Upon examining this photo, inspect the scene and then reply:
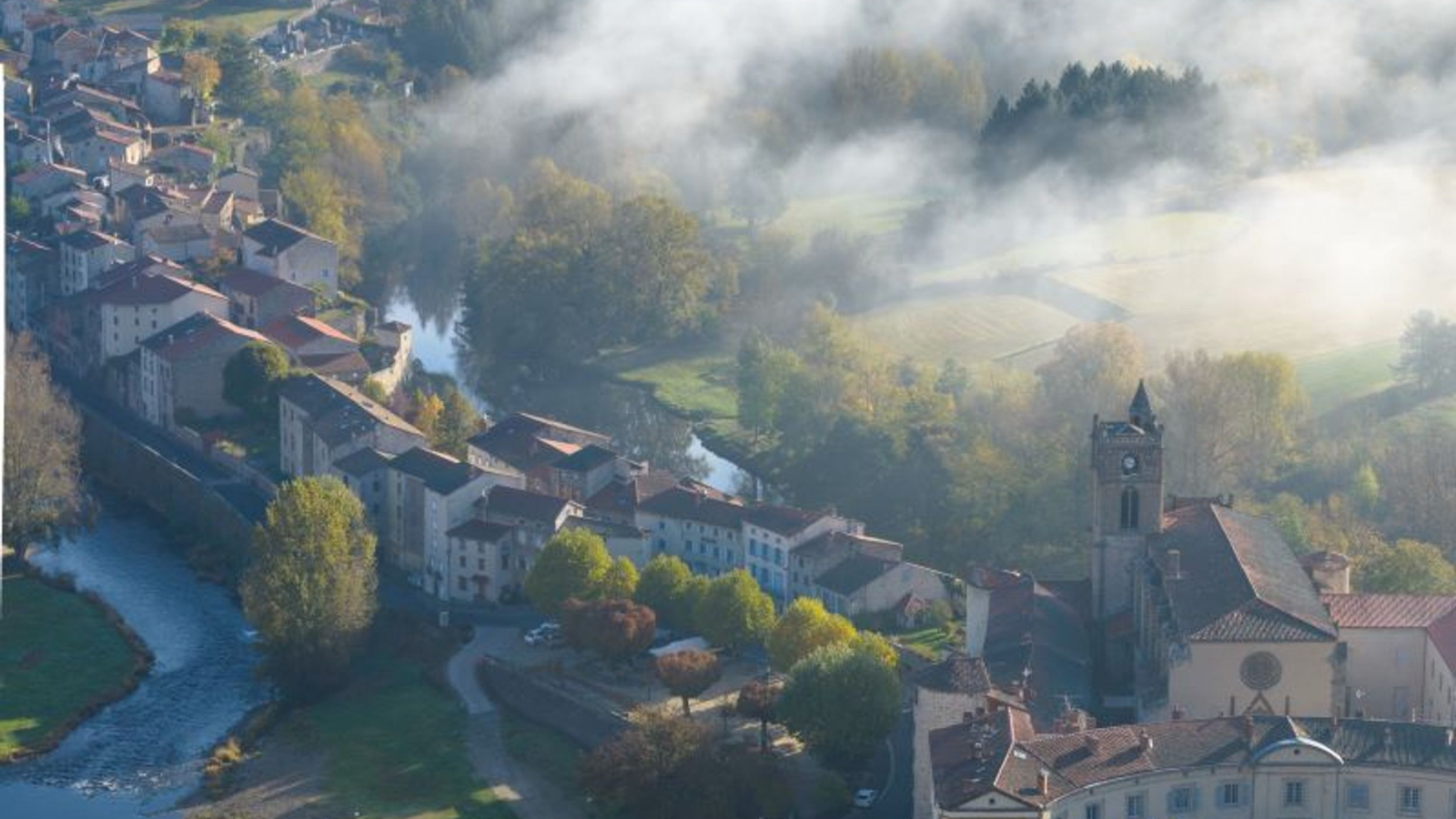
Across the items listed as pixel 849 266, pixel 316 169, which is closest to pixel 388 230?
pixel 316 169

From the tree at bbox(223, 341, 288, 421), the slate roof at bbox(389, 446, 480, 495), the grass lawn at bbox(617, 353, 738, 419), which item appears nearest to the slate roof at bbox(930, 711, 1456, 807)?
the slate roof at bbox(389, 446, 480, 495)

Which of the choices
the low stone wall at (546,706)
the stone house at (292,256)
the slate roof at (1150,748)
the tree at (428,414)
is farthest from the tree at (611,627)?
the stone house at (292,256)

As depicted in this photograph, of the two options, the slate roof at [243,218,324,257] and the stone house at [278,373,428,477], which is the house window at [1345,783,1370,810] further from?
the slate roof at [243,218,324,257]

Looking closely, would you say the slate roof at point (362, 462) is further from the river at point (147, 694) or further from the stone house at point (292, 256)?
the stone house at point (292, 256)

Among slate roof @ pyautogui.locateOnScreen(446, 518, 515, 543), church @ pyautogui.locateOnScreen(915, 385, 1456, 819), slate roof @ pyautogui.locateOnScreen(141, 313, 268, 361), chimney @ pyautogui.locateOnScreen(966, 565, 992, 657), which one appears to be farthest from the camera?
slate roof @ pyautogui.locateOnScreen(141, 313, 268, 361)

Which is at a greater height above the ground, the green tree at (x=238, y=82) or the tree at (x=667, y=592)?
the green tree at (x=238, y=82)

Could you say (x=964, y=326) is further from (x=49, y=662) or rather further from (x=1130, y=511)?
(x=49, y=662)
